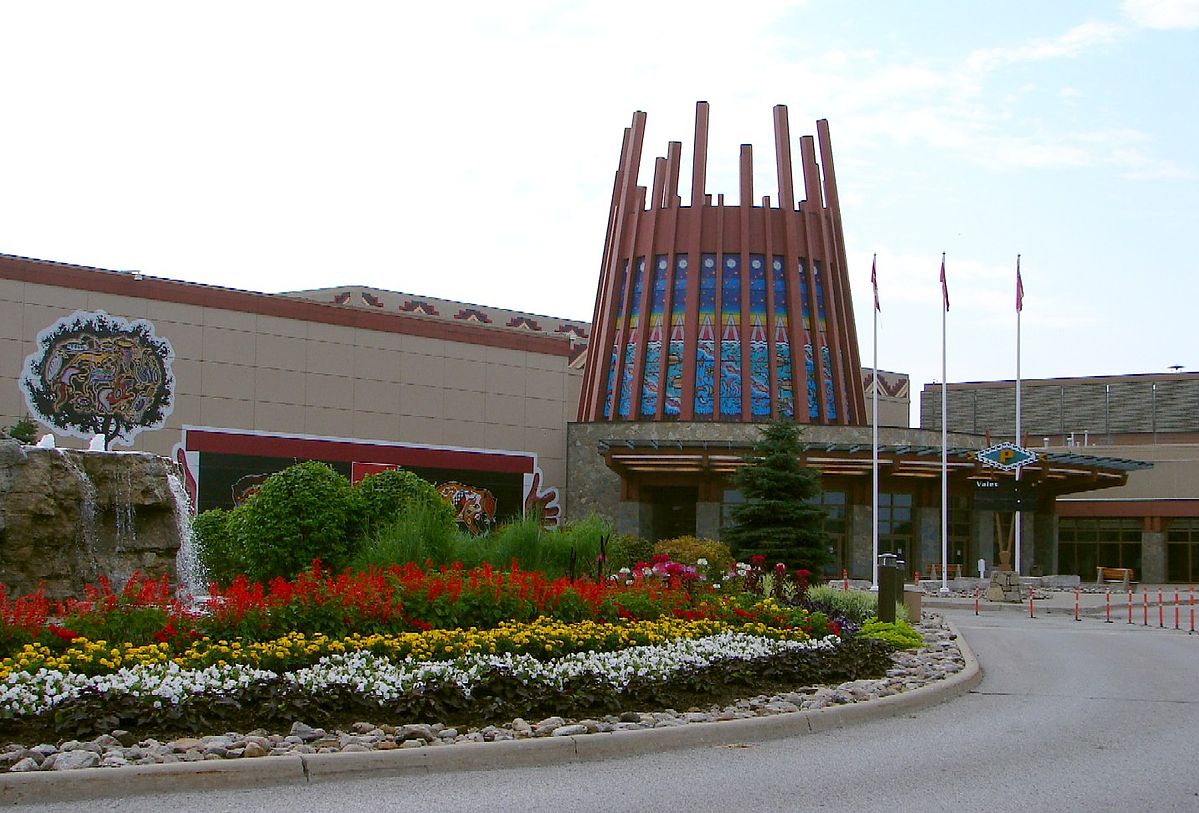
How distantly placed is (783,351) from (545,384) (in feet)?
31.9

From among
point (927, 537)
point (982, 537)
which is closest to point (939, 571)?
point (927, 537)

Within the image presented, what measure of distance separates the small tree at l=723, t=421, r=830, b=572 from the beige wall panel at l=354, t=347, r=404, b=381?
16854 millimetres

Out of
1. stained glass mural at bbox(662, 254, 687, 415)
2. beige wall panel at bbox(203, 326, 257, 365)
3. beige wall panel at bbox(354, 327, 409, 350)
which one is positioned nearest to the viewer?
beige wall panel at bbox(203, 326, 257, 365)

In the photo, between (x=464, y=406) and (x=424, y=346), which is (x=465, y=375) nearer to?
(x=464, y=406)

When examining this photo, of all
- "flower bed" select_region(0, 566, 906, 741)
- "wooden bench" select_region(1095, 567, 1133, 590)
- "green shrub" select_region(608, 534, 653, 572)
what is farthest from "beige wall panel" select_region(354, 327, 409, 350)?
"flower bed" select_region(0, 566, 906, 741)

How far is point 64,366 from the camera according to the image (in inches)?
1628

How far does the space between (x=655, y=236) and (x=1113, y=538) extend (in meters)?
Result: 27.6

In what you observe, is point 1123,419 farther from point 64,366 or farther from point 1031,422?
point 64,366

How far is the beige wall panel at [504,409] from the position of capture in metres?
51.1

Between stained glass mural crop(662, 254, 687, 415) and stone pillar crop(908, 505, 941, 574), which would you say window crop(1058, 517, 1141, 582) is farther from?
stained glass mural crop(662, 254, 687, 415)

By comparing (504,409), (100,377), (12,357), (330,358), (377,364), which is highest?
(330,358)

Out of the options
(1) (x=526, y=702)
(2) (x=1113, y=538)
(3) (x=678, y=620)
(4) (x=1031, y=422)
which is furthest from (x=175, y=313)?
(4) (x=1031, y=422)

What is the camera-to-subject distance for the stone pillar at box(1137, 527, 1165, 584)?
210 ft

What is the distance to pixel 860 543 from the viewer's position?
170ft
